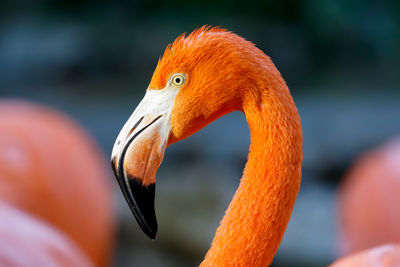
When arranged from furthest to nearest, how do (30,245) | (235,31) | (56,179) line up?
(235,31) < (56,179) < (30,245)

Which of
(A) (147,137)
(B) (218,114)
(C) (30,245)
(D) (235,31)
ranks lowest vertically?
(C) (30,245)

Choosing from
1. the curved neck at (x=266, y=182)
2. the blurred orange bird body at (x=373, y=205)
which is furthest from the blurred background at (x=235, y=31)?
the curved neck at (x=266, y=182)

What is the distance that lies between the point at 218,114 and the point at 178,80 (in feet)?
0.40

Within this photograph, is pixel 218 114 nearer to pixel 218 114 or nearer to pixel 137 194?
pixel 218 114

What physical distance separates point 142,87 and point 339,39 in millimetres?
2202

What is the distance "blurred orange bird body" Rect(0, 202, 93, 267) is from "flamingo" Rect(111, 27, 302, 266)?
84 centimetres

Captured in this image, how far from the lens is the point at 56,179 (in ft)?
8.00

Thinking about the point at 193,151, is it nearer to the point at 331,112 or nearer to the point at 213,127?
the point at 213,127

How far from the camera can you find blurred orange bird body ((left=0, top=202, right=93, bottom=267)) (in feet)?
5.60

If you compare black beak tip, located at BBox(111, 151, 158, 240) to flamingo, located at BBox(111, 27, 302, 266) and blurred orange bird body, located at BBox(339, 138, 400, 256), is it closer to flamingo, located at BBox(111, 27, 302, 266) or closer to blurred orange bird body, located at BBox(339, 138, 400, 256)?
flamingo, located at BBox(111, 27, 302, 266)

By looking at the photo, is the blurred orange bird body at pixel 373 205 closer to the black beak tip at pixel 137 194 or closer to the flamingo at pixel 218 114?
the flamingo at pixel 218 114

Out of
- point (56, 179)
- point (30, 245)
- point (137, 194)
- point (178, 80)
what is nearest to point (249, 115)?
point (178, 80)

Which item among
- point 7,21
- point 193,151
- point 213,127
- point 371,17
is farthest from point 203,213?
point 7,21

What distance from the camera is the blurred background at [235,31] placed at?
447 cm
